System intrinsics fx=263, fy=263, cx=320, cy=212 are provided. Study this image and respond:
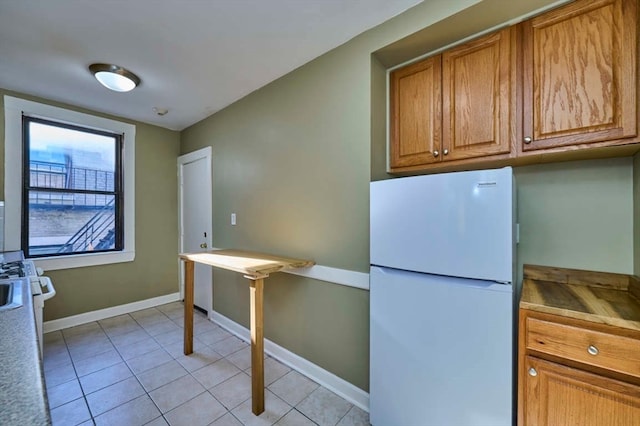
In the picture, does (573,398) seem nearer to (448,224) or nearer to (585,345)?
(585,345)

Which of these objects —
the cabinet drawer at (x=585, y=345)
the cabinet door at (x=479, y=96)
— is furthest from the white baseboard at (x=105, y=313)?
the cabinet drawer at (x=585, y=345)

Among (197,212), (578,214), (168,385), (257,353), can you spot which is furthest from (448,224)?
(197,212)

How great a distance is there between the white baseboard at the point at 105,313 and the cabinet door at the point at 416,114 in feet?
11.4

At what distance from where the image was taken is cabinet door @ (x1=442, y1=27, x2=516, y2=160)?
1.39m

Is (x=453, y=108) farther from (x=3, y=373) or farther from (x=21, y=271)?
(x=21, y=271)

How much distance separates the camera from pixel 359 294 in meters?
1.75

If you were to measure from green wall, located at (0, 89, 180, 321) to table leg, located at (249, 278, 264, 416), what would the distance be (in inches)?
97.7

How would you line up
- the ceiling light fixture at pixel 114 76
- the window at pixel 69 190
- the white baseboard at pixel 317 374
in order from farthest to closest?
the window at pixel 69 190, the ceiling light fixture at pixel 114 76, the white baseboard at pixel 317 374

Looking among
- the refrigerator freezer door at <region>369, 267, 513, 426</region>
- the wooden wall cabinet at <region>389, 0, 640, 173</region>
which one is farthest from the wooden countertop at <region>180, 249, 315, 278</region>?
the wooden wall cabinet at <region>389, 0, 640, 173</region>

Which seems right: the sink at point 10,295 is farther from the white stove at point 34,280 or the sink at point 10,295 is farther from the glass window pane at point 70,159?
the glass window pane at point 70,159

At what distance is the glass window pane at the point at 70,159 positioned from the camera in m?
2.73

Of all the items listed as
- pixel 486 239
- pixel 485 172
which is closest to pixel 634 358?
pixel 486 239

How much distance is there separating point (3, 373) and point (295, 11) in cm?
186

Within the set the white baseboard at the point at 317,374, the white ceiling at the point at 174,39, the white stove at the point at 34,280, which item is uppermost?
the white ceiling at the point at 174,39
